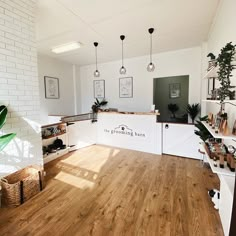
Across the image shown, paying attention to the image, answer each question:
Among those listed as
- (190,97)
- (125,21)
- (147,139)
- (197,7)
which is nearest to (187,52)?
(190,97)

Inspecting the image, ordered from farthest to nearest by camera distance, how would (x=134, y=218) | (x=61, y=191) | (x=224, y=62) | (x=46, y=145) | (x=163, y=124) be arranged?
(x=163, y=124)
(x=46, y=145)
(x=61, y=191)
(x=134, y=218)
(x=224, y=62)

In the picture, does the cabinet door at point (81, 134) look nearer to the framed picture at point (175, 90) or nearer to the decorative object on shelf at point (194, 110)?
the decorative object on shelf at point (194, 110)

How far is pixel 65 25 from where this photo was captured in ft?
9.64

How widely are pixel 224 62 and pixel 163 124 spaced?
2403 mm

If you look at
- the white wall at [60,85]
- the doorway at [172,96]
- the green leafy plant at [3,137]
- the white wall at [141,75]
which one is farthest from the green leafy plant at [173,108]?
the green leafy plant at [3,137]

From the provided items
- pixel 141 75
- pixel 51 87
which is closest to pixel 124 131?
pixel 141 75

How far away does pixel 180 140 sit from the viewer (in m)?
3.61

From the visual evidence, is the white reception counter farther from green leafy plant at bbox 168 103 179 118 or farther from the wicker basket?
green leafy plant at bbox 168 103 179 118

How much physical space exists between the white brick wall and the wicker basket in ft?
0.36

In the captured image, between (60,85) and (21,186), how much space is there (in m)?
4.15

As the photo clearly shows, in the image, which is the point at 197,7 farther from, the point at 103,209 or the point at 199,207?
the point at 103,209

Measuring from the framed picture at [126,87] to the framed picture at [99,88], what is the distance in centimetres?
75

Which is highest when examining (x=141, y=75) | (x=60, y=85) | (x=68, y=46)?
(x=68, y=46)

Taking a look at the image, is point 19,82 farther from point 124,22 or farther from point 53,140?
point 124,22
